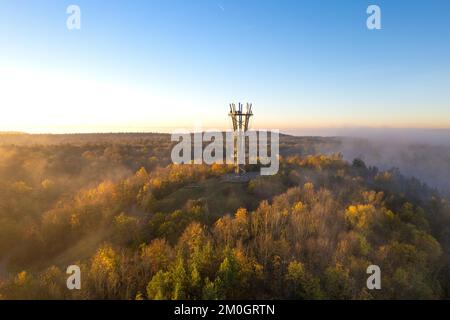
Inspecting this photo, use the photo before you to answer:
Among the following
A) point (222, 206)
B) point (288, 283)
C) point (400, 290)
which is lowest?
point (400, 290)

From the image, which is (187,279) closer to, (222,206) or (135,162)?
(222,206)

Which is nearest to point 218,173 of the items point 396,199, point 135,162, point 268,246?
point 268,246

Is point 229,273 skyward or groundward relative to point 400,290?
skyward

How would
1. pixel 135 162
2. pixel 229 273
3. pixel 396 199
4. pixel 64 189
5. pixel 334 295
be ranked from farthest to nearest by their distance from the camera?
pixel 135 162, pixel 64 189, pixel 396 199, pixel 334 295, pixel 229 273

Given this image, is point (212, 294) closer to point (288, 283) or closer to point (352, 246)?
point (288, 283)
